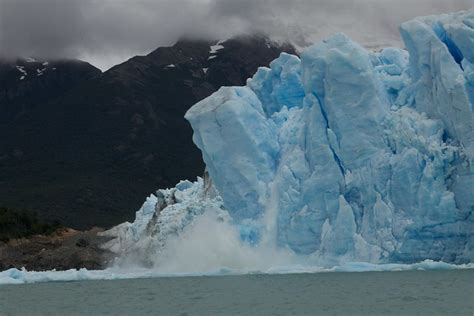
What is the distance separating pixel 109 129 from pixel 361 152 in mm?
70004

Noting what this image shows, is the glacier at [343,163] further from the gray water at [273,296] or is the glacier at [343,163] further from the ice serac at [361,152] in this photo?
the gray water at [273,296]

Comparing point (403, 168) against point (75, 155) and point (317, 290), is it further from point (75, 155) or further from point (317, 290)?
point (75, 155)

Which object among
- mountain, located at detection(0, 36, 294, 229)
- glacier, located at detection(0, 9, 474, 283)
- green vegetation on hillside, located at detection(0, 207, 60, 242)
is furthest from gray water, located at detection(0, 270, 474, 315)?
mountain, located at detection(0, 36, 294, 229)

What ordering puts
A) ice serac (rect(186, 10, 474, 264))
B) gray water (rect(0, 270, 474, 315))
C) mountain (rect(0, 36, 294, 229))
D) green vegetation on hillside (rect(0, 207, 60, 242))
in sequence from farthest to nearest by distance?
mountain (rect(0, 36, 294, 229)), green vegetation on hillside (rect(0, 207, 60, 242)), ice serac (rect(186, 10, 474, 264)), gray water (rect(0, 270, 474, 315))

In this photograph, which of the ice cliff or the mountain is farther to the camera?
the mountain

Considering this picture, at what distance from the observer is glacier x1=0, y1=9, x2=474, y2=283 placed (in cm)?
2839

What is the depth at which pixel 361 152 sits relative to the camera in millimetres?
30141

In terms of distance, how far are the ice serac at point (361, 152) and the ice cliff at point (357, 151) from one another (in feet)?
0.13

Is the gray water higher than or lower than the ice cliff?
lower

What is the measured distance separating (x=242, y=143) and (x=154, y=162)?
5497 cm

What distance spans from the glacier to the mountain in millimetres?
32714

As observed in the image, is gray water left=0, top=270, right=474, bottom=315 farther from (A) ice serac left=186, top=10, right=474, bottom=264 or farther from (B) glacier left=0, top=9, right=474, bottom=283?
(A) ice serac left=186, top=10, right=474, bottom=264

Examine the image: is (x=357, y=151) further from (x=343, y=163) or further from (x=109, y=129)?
(x=109, y=129)

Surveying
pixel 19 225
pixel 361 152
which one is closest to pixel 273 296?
pixel 361 152
